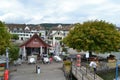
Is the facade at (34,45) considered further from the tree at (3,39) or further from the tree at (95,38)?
the tree at (3,39)

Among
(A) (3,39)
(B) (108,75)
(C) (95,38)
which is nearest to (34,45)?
(C) (95,38)

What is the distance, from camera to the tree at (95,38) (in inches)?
1656

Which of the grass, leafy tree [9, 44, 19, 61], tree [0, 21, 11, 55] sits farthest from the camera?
leafy tree [9, 44, 19, 61]

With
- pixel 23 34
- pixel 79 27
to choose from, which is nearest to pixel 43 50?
pixel 79 27

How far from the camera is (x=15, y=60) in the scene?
1644 inches

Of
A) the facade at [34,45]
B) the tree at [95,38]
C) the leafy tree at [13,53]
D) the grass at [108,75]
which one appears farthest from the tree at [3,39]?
the grass at [108,75]

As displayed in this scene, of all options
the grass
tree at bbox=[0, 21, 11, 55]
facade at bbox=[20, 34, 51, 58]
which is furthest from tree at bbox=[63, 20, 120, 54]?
tree at bbox=[0, 21, 11, 55]

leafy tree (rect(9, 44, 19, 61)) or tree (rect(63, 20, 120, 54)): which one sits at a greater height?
tree (rect(63, 20, 120, 54))

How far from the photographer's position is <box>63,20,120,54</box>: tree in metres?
42.1

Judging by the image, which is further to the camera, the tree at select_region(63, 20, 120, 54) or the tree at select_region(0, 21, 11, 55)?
the tree at select_region(63, 20, 120, 54)

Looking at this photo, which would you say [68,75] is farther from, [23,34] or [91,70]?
[23,34]

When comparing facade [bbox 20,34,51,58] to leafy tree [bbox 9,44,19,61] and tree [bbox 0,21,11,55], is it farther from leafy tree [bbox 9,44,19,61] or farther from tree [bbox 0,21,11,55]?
tree [bbox 0,21,11,55]

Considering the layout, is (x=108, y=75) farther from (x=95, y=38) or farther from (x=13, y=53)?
(x=13, y=53)

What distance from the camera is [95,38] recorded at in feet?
140
